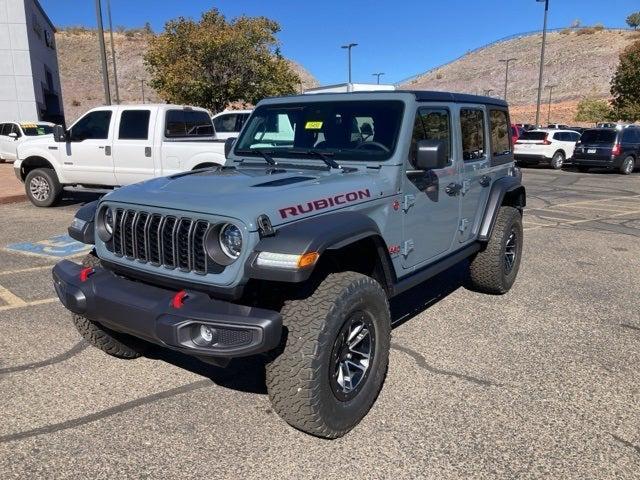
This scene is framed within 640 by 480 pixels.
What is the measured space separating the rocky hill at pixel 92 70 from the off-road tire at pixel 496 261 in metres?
59.2

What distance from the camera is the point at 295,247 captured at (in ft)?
8.58

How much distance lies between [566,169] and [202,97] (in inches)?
591

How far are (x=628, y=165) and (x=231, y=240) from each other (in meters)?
19.7

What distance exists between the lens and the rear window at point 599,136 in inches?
735

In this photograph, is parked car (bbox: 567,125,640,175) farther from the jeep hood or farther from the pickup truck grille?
the pickup truck grille

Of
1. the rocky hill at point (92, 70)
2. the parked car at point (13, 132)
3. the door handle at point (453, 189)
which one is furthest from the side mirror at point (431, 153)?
the rocky hill at point (92, 70)

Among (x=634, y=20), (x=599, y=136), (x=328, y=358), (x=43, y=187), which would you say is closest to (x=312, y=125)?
(x=328, y=358)

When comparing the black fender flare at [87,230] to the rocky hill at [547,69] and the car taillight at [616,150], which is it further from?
the rocky hill at [547,69]

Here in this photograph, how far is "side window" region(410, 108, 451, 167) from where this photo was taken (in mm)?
3769

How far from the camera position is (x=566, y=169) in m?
20.8

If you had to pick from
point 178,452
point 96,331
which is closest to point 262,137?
point 96,331

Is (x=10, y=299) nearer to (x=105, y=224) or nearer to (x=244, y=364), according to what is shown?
(x=105, y=224)

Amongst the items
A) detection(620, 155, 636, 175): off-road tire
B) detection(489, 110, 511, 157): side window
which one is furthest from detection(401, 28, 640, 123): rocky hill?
detection(489, 110, 511, 157): side window

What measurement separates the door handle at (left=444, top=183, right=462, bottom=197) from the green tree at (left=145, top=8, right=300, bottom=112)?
65.0ft
